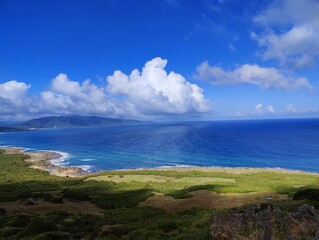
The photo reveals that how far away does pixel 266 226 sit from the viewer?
15.8m

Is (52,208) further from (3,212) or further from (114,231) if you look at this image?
(114,231)

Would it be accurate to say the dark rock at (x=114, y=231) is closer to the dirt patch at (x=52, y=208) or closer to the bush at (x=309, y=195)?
the dirt patch at (x=52, y=208)

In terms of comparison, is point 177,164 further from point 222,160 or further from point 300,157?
point 300,157

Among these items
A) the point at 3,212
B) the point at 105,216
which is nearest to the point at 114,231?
the point at 105,216

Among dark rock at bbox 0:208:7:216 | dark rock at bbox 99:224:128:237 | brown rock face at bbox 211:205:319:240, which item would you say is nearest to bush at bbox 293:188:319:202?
brown rock face at bbox 211:205:319:240

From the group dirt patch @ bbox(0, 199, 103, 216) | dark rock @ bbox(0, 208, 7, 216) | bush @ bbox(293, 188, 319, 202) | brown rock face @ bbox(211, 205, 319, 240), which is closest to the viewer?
brown rock face @ bbox(211, 205, 319, 240)

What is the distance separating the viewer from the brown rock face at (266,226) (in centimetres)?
1562

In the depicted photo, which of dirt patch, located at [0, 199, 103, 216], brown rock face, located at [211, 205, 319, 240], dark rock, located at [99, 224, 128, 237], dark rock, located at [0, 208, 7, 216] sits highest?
brown rock face, located at [211, 205, 319, 240]

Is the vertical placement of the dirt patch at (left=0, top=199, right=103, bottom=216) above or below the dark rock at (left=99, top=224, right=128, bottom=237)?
below

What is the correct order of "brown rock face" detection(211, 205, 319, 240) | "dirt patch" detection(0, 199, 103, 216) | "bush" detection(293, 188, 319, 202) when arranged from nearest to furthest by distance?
"brown rock face" detection(211, 205, 319, 240) < "bush" detection(293, 188, 319, 202) < "dirt patch" detection(0, 199, 103, 216)

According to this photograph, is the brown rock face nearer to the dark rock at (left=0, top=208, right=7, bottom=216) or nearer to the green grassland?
the green grassland

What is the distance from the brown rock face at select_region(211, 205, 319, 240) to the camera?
1562 cm

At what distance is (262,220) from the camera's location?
1631 centimetres

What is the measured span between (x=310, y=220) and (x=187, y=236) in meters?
7.40
